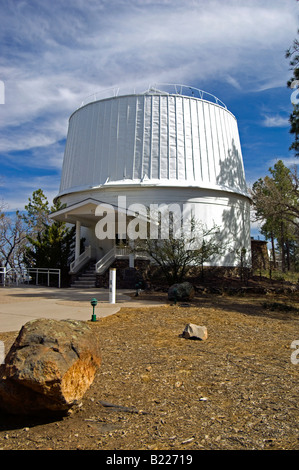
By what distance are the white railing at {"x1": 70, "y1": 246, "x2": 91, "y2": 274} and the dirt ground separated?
43.2ft

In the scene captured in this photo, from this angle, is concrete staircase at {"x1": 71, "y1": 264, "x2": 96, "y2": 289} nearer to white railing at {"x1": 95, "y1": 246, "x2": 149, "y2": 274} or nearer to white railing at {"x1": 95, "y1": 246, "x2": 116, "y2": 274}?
white railing at {"x1": 95, "y1": 246, "x2": 116, "y2": 274}

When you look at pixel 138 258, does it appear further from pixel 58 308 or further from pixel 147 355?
pixel 147 355

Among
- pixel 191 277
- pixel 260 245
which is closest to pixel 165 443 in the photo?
pixel 191 277

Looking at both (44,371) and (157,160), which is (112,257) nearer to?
(157,160)

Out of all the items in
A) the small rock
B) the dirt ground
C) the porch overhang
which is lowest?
the dirt ground

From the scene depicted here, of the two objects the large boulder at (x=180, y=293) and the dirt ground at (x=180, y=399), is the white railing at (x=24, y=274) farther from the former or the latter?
the dirt ground at (x=180, y=399)

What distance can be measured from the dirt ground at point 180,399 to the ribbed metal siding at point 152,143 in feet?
56.3

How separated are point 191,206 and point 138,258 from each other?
234 inches

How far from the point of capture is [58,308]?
10.9m

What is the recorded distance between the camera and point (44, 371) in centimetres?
364

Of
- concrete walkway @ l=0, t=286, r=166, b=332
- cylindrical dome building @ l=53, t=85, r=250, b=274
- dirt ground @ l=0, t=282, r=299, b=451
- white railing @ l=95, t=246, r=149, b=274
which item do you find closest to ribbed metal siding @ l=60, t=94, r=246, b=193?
cylindrical dome building @ l=53, t=85, r=250, b=274

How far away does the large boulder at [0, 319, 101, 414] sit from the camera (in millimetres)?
3654

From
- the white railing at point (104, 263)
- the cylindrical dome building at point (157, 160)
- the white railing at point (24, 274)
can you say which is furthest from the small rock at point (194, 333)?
the cylindrical dome building at point (157, 160)

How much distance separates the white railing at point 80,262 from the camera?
68.2ft
